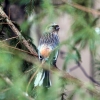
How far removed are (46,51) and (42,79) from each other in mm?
204

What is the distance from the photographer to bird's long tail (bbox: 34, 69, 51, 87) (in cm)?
276

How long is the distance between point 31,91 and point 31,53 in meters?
0.33

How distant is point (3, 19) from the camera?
2881 mm

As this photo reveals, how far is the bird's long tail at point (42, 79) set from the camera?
9.07 feet

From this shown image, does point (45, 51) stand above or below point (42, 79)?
above

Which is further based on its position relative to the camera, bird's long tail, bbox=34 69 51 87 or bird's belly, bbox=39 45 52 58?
bird's belly, bbox=39 45 52 58

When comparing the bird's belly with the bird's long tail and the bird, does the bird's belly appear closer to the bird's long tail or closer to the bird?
A: the bird

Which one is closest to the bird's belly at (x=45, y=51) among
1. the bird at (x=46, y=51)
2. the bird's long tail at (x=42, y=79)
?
the bird at (x=46, y=51)

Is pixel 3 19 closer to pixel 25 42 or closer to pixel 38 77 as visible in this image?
pixel 25 42

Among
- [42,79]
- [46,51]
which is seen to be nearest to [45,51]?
[46,51]

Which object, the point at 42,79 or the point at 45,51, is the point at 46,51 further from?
the point at 42,79

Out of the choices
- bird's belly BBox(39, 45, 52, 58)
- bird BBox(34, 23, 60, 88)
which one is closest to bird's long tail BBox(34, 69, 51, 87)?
bird BBox(34, 23, 60, 88)

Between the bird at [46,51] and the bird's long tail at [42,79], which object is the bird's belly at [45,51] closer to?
the bird at [46,51]

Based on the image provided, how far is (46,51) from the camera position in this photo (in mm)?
3041
